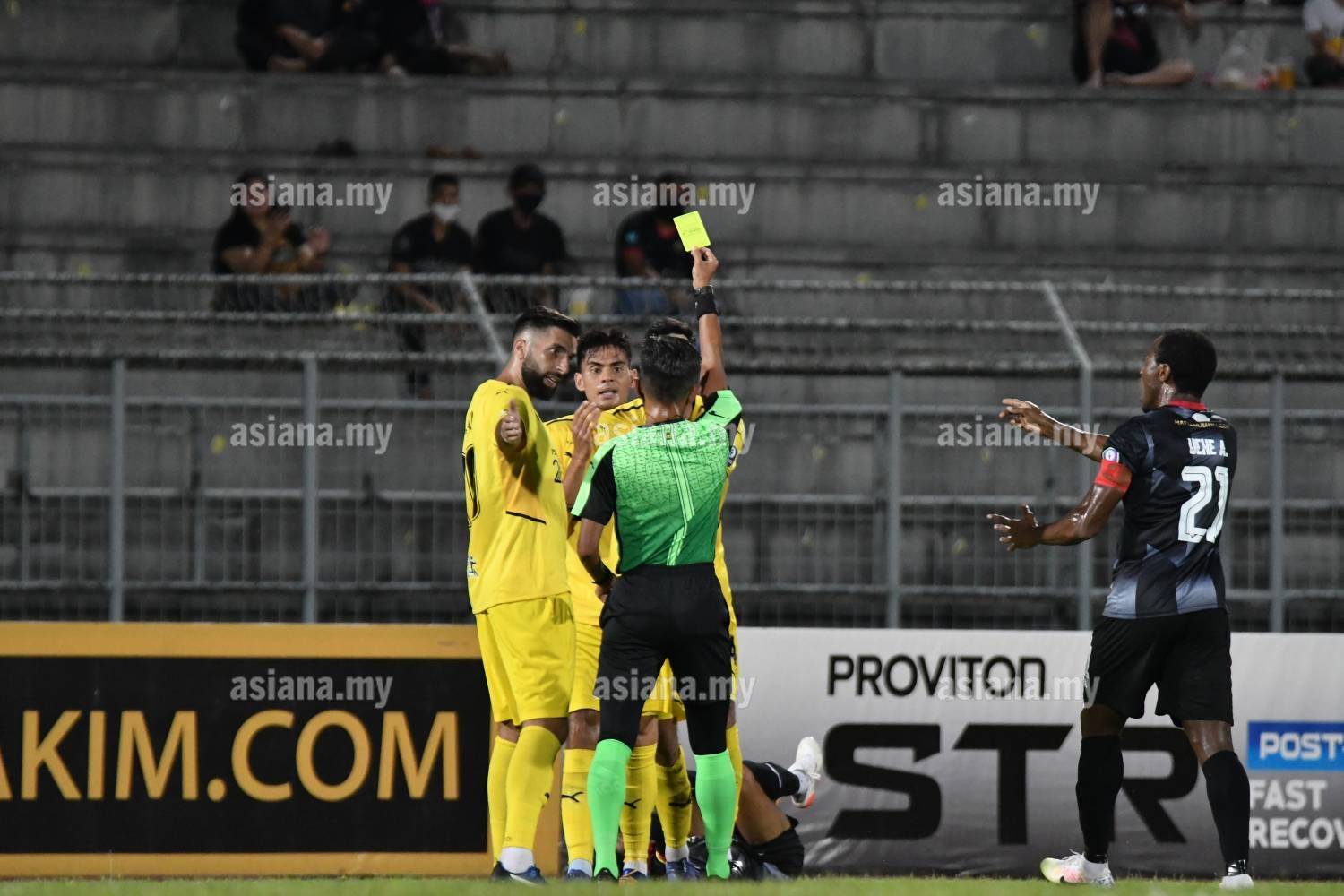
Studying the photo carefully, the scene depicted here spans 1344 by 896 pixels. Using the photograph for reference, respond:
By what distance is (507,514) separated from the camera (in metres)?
8.45

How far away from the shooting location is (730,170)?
627 inches

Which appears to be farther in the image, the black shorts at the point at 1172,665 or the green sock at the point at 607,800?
the black shorts at the point at 1172,665

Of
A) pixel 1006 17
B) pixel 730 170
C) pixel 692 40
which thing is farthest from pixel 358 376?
pixel 1006 17

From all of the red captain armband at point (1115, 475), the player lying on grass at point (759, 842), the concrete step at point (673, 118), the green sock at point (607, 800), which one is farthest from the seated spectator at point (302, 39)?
the green sock at point (607, 800)

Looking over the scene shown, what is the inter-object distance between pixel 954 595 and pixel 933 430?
3.08 ft

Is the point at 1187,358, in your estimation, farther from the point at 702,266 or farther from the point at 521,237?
the point at 521,237

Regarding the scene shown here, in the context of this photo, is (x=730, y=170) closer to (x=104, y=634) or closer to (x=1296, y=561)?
(x=1296, y=561)

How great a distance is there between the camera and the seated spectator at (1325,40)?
657 inches

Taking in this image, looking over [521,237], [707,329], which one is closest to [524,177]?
[521,237]

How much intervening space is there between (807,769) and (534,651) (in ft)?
8.44

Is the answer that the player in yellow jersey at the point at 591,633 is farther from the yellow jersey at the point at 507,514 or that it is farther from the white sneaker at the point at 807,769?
the white sneaker at the point at 807,769

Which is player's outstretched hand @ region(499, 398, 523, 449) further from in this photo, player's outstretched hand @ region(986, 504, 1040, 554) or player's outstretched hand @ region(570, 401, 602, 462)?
player's outstretched hand @ region(986, 504, 1040, 554)

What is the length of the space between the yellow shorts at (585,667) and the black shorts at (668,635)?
1100 mm

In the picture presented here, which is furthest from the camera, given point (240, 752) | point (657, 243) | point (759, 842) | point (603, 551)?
→ point (657, 243)
